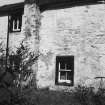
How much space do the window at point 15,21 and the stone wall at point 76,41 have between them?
1.84 metres

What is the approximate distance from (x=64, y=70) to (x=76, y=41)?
1.55 m

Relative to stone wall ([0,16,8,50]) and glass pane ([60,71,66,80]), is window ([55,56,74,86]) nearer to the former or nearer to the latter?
glass pane ([60,71,66,80])

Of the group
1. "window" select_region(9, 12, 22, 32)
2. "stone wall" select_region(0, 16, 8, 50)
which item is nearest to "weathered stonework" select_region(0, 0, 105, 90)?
"window" select_region(9, 12, 22, 32)

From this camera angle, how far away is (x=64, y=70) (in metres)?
11.0

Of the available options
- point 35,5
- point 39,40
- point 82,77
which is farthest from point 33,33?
point 82,77

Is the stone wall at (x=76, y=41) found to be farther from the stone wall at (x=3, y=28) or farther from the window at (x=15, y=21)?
the stone wall at (x=3, y=28)

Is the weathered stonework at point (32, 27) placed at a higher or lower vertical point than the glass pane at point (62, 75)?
higher

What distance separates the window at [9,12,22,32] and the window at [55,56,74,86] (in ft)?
11.4

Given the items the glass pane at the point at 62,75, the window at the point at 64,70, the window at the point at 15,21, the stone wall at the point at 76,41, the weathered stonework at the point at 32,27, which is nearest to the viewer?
the stone wall at the point at 76,41

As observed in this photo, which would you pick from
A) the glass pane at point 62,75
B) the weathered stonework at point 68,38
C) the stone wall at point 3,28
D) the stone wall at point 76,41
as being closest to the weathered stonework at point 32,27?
the weathered stonework at point 68,38

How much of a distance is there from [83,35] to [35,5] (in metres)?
3.17

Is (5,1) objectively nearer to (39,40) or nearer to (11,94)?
(39,40)

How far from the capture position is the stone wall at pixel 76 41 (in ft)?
34.1

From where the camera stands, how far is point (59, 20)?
1151cm
